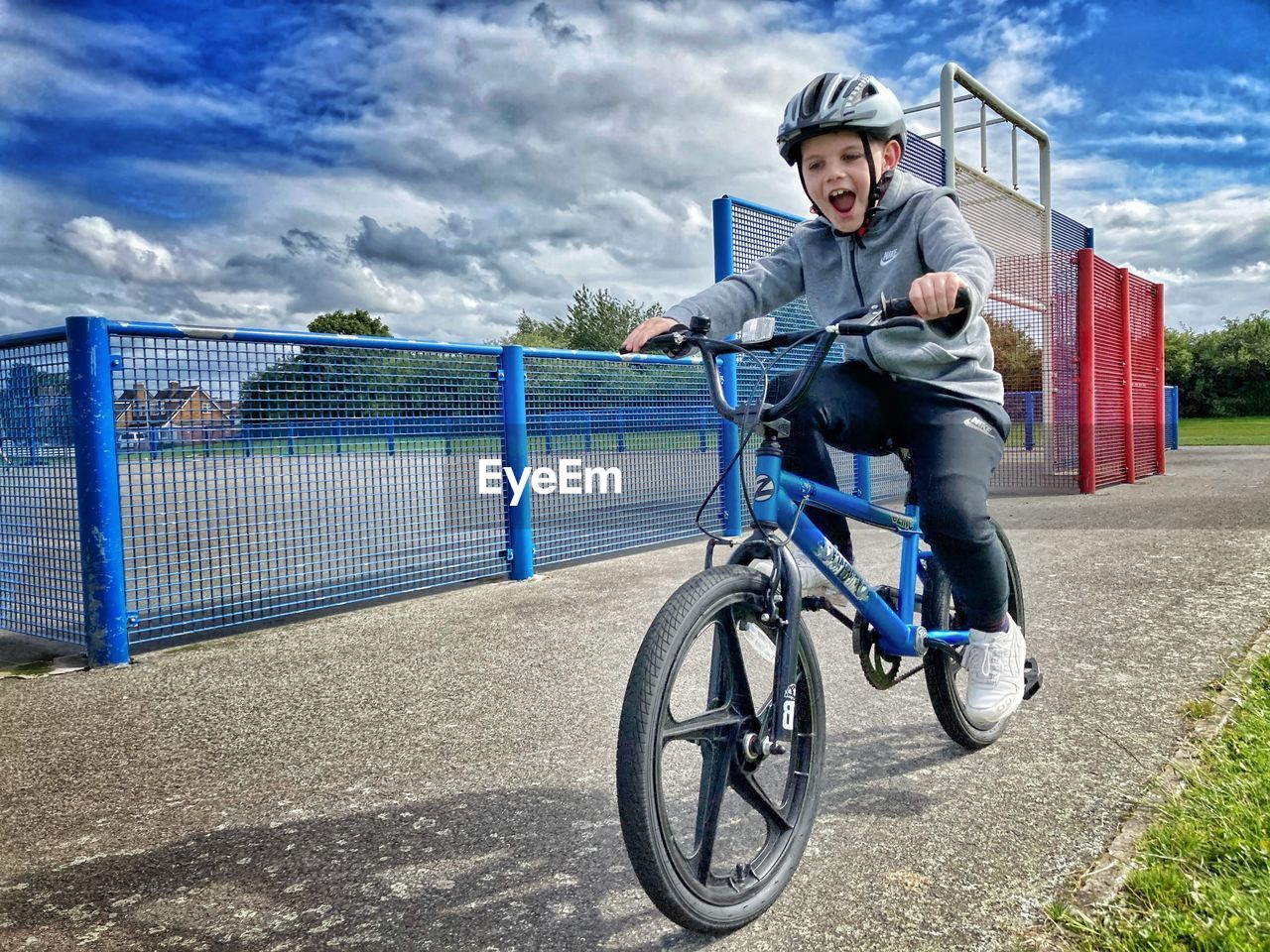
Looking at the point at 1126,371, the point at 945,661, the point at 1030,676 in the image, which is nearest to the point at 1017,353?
the point at 1126,371

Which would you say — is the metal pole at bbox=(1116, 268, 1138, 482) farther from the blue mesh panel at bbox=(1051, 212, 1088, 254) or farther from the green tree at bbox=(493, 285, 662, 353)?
the green tree at bbox=(493, 285, 662, 353)

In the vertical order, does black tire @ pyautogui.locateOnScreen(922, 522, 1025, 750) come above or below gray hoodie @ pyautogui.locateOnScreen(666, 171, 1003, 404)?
below

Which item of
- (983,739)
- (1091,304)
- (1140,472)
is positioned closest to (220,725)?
(983,739)

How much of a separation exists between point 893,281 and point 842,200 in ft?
0.90

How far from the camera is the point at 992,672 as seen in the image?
8.95ft

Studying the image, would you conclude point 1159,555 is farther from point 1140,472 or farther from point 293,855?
point 1140,472

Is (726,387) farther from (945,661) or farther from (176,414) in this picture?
(945,661)

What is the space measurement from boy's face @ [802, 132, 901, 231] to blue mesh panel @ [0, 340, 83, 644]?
399 centimetres

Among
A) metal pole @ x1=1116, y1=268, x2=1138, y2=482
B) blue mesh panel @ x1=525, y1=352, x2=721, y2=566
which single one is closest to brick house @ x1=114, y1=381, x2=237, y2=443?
blue mesh panel @ x1=525, y1=352, x2=721, y2=566

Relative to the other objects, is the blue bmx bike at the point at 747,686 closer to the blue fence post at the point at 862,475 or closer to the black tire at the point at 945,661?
the black tire at the point at 945,661

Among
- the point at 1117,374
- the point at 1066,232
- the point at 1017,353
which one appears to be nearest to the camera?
the point at 1017,353

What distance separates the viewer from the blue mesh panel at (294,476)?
488 cm

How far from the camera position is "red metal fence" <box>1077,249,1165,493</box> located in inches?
456

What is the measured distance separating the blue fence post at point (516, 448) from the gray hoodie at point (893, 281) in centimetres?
401
